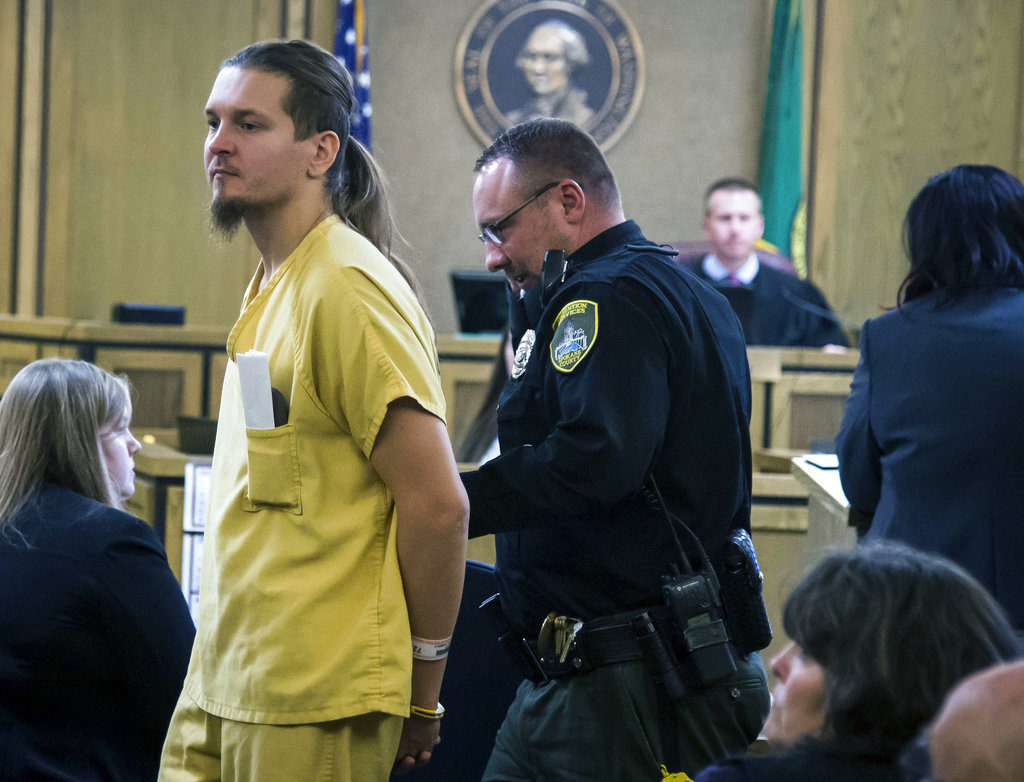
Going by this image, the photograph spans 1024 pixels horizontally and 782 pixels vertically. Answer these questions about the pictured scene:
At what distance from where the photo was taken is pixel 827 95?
292 inches

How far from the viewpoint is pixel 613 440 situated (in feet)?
5.39

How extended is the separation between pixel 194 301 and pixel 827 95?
4041mm

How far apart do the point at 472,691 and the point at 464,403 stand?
Result: 298 cm

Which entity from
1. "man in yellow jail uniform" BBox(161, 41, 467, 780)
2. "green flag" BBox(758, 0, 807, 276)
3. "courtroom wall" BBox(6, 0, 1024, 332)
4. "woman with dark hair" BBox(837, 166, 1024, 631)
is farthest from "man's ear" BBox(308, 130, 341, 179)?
"green flag" BBox(758, 0, 807, 276)

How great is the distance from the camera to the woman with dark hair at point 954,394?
201cm

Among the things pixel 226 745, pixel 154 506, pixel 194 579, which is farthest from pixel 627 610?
pixel 154 506

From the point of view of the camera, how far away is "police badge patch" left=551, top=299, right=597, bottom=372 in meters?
1.71

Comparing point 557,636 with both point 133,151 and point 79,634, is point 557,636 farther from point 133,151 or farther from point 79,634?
point 133,151

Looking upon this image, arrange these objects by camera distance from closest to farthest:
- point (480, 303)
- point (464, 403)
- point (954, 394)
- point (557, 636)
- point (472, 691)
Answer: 1. point (557, 636)
2. point (954, 394)
3. point (472, 691)
4. point (464, 403)
5. point (480, 303)

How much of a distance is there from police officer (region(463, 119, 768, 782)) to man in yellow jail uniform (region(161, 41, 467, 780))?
0.88 feet

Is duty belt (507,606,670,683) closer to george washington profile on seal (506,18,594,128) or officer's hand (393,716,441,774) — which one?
officer's hand (393,716,441,774)

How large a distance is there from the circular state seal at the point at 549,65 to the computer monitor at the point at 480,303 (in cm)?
261

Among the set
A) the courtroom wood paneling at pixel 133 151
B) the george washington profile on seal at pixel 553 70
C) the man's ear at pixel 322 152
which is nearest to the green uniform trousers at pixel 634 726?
the man's ear at pixel 322 152

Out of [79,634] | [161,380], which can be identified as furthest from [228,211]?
[161,380]
